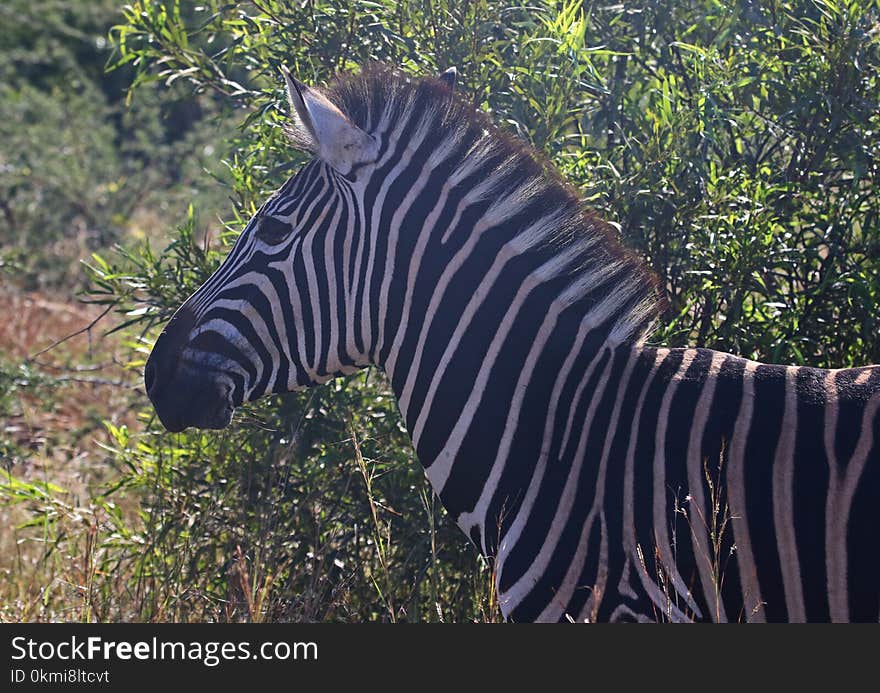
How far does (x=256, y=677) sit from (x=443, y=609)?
135 centimetres

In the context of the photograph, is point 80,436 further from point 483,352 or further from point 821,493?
point 821,493

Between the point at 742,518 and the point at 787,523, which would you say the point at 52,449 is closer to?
the point at 742,518

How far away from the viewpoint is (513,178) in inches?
124

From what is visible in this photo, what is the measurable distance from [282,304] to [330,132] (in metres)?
0.54

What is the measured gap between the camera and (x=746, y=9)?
412 centimetres

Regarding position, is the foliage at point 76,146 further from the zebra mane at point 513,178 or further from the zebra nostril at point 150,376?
the zebra mane at point 513,178

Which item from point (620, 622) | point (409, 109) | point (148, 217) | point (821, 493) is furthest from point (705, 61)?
point (148, 217)

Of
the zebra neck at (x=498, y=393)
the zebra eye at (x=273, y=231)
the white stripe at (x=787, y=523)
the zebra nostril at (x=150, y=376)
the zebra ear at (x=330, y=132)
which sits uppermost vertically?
the zebra ear at (x=330, y=132)

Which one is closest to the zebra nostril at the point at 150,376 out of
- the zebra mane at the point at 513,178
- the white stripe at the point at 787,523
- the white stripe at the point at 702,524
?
the zebra mane at the point at 513,178

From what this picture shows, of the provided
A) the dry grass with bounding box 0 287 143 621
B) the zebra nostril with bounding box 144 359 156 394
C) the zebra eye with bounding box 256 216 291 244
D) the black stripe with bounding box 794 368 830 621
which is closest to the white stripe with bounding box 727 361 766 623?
the black stripe with bounding box 794 368 830 621

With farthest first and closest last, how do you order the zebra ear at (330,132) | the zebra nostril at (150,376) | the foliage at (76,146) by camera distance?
1. the foliage at (76,146)
2. the zebra nostril at (150,376)
3. the zebra ear at (330,132)

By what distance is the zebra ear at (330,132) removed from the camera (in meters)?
3.16

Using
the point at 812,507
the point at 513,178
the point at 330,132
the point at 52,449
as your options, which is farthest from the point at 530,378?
the point at 52,449

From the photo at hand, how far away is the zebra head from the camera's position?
10.8 feet
